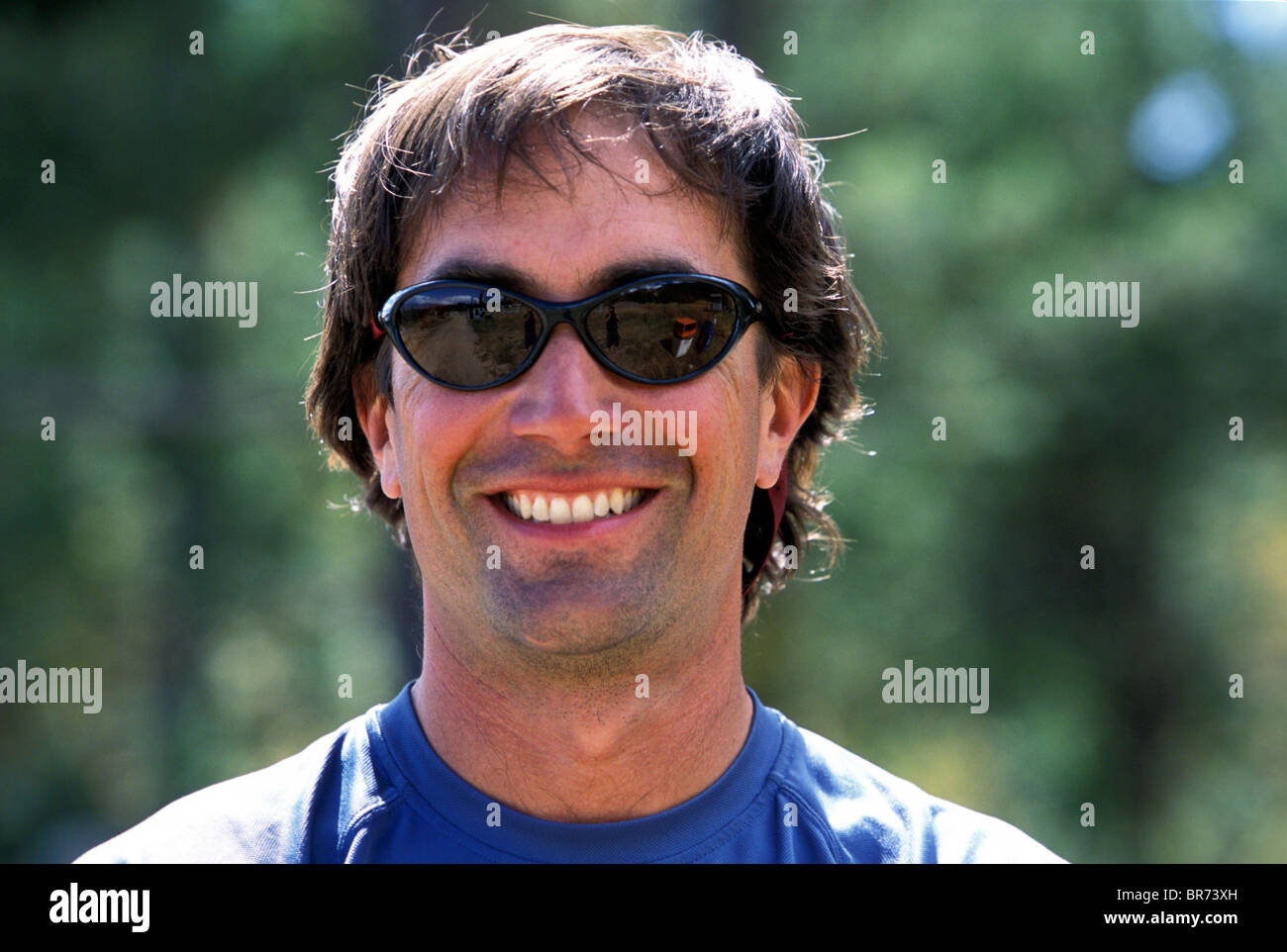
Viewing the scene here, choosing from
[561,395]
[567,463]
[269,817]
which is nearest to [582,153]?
[561,395]

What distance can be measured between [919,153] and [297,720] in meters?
6.64

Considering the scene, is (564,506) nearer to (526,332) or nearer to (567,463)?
(567,463)

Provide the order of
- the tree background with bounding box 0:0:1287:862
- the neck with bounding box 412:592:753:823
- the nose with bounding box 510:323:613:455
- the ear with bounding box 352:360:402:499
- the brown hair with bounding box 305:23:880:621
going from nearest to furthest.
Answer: the nose with bounding box 510:323:613:455
the neck with bounding box 412:592:753:823
the brown hair with bounding box 305:23:880:621
the ear with bounding box 352:360:402:499
the tree background with bounding box 0:0:1287:862

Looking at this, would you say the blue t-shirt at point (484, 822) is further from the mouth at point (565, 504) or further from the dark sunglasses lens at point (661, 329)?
the dark sunglasses lens at point (661, 329)

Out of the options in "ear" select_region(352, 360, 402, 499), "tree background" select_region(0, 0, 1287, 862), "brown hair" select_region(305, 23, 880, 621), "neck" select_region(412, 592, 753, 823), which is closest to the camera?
"neck" select_region(412, 592, 753, 823)

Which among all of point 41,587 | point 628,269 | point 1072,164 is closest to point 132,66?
point 41,587

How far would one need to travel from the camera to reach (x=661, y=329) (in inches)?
85.6

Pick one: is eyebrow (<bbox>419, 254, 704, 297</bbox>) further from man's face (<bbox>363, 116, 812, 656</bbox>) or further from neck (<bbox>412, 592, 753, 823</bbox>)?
neck (<bbox>412, 592, 753, 823</bbox>)

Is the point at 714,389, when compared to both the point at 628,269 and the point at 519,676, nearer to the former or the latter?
the point at 628,269

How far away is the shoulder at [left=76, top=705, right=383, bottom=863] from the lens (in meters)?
2.15

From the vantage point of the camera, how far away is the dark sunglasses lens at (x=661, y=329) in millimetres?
2148

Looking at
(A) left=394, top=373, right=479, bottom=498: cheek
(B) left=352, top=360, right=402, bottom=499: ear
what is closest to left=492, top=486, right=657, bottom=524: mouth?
(A) left=394, top=373, right=479, bottom=498: cheek

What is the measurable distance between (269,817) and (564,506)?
764mm

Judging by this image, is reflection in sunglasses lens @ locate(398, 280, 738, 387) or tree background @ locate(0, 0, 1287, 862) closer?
reflection in sunglasses lens @ locate(398, 280, 738, 387)
